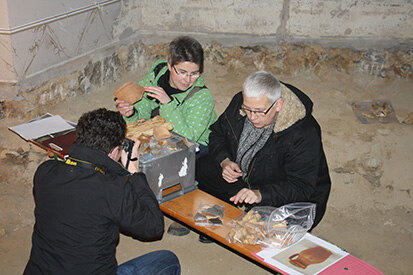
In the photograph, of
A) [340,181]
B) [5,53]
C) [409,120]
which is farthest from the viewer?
[409,120]

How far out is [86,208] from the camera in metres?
2.36

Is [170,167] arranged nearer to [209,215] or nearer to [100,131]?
[209,215]

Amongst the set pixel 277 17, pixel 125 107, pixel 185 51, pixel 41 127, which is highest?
pixel 185 51

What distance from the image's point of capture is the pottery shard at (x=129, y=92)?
3.61 meters

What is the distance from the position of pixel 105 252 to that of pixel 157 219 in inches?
13.3

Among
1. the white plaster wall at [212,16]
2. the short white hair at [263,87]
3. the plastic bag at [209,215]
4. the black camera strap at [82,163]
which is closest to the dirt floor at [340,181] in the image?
the white plaster wall at [212,16]

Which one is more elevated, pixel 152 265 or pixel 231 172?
pixel 231 172

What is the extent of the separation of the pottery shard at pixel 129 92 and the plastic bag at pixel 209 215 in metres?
1.06

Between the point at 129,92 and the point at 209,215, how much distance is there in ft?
3.97

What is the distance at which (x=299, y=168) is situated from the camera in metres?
3.30

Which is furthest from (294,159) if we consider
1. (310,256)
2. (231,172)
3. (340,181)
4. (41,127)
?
(41,127)

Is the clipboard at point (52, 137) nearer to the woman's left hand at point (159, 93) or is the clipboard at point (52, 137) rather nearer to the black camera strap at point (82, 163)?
the woman's left hand at point (159, 93)

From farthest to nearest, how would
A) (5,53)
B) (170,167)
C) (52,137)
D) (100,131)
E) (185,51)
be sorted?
(5,53) → (52,137) → (185,51) → (170,167) → (100,131)

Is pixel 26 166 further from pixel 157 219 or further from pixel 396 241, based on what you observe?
pixel 396 241
